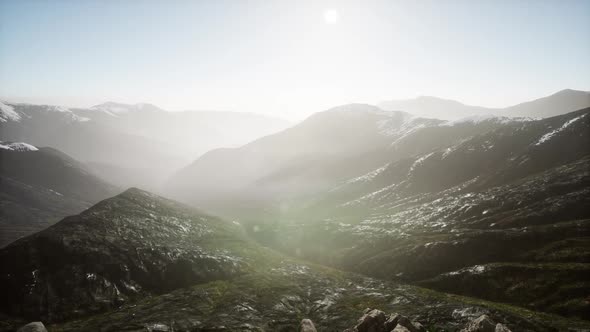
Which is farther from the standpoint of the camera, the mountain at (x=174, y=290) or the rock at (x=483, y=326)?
the mountain at (x=174, y=290)

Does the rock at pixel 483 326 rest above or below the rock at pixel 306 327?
above

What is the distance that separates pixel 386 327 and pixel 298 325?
25.9 m

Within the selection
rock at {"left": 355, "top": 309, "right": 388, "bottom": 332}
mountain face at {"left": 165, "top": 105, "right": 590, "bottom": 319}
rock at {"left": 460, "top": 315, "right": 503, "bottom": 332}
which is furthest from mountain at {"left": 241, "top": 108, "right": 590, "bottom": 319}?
rock at {"left": 355, "top": 309, "right": 388, "bottom": 332}

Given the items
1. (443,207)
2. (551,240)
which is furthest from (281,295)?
(443,207)

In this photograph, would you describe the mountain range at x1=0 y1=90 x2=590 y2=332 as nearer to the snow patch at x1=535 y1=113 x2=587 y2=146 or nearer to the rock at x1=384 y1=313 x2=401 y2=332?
the snow patch at x1=535 y1=113 x2=587 y2=146

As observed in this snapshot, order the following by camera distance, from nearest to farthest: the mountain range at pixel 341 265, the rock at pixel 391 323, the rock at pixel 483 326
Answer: the rock at pixel 483 326 < the rock at pixel 391 323 < the mountain range at pixel 341 265

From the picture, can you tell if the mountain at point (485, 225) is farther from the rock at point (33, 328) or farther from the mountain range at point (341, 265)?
the rock at point (33, 328)

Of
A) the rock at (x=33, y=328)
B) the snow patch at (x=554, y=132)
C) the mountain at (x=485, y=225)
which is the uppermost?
the snow patch at (x=554, y=132)

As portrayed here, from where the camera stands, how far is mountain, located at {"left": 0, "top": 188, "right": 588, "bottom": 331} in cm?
6119

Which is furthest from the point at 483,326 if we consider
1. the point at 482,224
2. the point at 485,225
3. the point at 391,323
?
the point at 482,224

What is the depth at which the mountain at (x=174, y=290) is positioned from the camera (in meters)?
61.2

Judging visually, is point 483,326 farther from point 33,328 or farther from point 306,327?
point 33,328

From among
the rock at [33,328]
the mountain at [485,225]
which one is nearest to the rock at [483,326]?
the mountain at [485,225]

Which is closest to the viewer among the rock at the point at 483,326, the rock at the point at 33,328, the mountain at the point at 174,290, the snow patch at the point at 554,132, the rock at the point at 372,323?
the rock at the point at 483,326
